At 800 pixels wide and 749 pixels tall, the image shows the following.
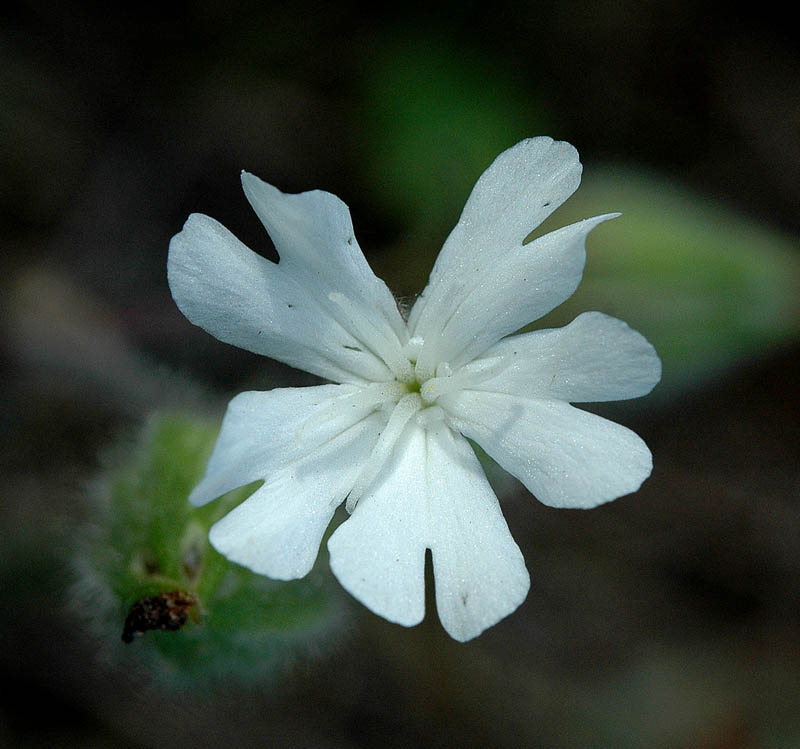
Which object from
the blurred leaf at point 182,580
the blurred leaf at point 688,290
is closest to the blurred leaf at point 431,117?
the blurred leaf at point 688,290

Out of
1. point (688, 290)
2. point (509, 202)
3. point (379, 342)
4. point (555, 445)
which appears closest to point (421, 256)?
point (688, 290)

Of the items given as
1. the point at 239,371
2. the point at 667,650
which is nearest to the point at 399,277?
the point at 239,371

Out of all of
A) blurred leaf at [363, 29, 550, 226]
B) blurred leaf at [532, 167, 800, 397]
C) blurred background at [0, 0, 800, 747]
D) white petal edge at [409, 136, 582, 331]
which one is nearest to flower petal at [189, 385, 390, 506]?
white petal edge at [409, 136, 582, 331]

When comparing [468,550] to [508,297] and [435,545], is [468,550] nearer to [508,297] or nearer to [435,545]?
[435,545]

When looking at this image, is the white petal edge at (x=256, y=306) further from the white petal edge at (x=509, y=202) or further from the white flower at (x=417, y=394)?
the white petal edge at (x=509, y=202)

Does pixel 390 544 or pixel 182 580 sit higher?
pixel 390 544
